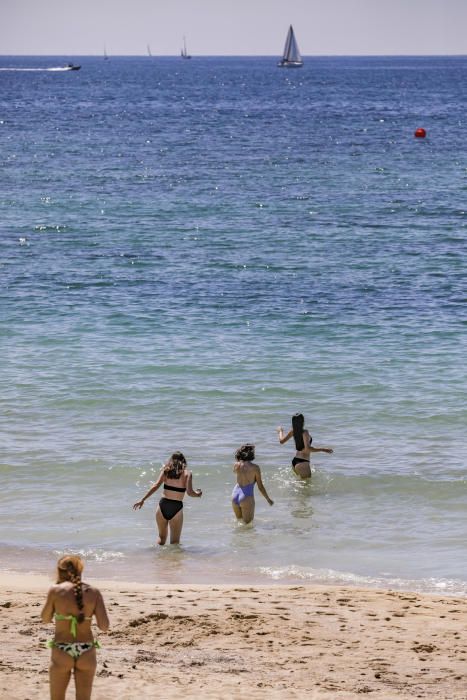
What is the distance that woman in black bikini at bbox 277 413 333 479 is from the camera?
680 inches

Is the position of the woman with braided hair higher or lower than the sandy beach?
higher

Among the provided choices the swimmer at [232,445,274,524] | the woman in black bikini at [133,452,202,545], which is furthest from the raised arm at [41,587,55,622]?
the swimmer at [232,445,274,524]

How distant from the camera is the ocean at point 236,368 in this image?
50.4 feet

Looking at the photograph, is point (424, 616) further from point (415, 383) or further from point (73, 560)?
point (415, 383)

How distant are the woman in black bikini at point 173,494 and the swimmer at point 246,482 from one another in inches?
38.4

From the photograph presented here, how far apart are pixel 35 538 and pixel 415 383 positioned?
908cm

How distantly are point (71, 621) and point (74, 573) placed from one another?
1.19 ft

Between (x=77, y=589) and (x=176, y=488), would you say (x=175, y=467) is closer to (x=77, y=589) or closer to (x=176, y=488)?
(x=176, y=488)

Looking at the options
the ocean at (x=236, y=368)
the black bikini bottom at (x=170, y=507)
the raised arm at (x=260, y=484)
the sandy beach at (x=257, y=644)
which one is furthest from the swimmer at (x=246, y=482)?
the sandy beach at (x=257, y=644)

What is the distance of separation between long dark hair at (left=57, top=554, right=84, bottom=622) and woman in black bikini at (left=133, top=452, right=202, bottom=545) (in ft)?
19.9

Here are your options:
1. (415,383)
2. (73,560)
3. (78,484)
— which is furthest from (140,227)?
(73,560)

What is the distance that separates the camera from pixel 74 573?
8656 millimetres

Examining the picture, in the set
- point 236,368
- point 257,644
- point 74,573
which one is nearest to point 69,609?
point 74,573

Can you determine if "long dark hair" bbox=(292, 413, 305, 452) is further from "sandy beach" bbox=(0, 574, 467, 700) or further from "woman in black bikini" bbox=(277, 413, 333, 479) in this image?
"sandy beach" bbox=(0, 574, 467, 700)
